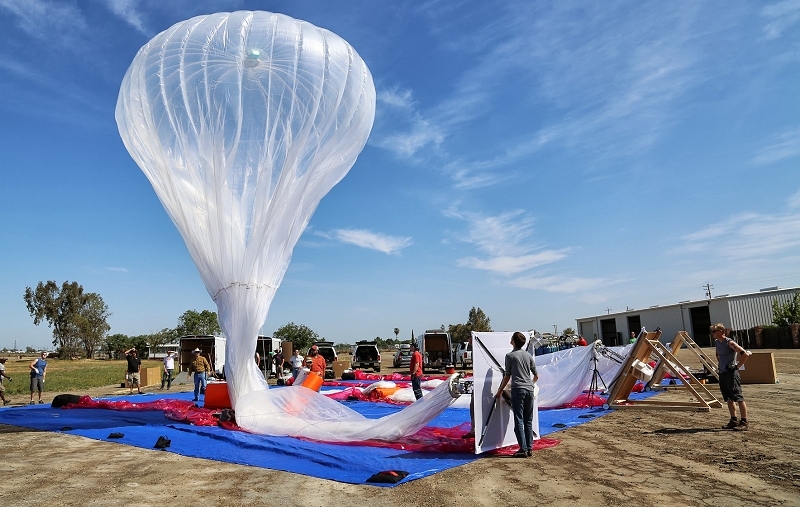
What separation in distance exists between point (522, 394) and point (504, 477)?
1214mm

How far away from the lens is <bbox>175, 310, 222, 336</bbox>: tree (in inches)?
2512

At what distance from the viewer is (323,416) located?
826cm

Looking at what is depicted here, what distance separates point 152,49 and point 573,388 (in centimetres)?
1009

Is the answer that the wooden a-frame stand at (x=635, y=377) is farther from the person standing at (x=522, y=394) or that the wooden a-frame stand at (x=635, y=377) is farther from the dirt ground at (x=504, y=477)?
the person standing at (x=522, y=394)

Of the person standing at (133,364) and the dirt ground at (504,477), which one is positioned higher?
the person standing at (133,364)

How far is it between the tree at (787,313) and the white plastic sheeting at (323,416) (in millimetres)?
38701

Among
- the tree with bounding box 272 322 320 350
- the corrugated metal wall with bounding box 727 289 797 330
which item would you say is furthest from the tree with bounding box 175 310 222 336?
the corrugated metal wall with bounding box 727 289 797 330

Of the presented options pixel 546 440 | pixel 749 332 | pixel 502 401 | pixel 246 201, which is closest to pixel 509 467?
pixel 502 401

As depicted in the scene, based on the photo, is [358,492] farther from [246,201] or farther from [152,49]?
[152,49]

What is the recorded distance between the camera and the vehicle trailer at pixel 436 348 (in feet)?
84.9

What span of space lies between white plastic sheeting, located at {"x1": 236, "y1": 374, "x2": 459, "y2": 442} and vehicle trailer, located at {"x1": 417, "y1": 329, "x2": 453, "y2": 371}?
17.5 m

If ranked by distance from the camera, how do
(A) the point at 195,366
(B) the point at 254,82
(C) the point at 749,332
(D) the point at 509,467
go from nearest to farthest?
1. (D) the point at 509,467
2. (B) the point at 254,82
3. (A) the point at 195,366
4. (C) the point at 749,332

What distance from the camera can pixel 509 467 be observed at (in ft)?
20.2

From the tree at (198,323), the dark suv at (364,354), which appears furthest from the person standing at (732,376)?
the tree at (198,323)
